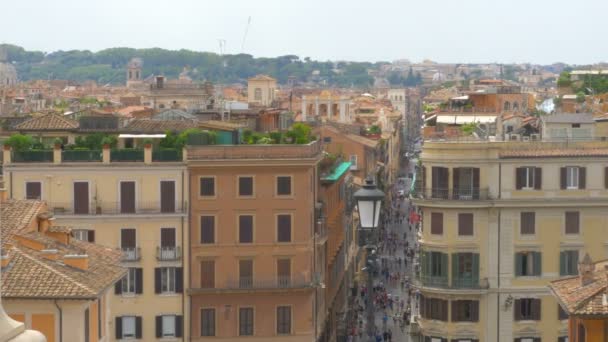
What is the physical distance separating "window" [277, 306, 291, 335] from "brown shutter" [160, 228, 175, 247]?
3566 mm

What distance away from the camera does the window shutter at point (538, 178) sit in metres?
41.7

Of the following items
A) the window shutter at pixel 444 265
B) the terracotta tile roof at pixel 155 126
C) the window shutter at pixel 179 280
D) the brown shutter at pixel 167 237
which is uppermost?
the terracotta tile roof at pixel 155 126

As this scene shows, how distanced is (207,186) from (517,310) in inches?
368

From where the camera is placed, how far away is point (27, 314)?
21109 millimetres

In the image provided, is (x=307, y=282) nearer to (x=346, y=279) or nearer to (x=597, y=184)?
(x=597, y=184)


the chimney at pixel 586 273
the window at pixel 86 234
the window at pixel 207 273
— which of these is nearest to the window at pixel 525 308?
the window at pixel 207 273

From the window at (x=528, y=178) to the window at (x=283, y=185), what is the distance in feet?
21.1

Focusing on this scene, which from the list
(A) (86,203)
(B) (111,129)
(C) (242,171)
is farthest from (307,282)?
(B) (111,129)

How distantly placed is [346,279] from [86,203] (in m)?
24.7

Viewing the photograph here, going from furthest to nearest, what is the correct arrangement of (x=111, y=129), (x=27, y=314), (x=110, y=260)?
(x=111, y=129) < (x=110, y=260) < (x=27, y=314)

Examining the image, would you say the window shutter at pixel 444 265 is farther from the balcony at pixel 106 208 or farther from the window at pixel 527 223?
the balcony at pixel 106 208

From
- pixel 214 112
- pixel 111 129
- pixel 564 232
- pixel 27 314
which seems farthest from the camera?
pixel 214 112

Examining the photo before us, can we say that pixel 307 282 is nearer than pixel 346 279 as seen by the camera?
Yes

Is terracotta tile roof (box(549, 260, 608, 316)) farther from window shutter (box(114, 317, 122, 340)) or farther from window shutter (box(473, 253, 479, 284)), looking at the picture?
window shutter (box(114, 317, 122, 340))
